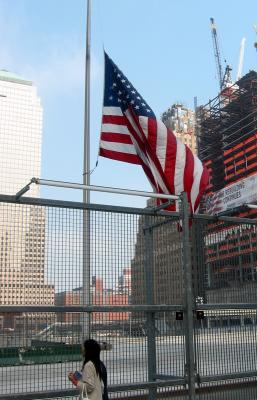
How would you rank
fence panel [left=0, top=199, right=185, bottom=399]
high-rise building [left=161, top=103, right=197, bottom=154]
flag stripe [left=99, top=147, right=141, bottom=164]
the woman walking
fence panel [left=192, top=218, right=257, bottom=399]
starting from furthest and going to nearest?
high-rise building [left=161, top=103, right=197, bottom=154], flag stripe [left=99, top=147, right=141, bottom=164], fence panel [left=192, top=218, right=257, bottom=399], fence panel [left=0, top=199, right=185, bottom=399], the woman walking

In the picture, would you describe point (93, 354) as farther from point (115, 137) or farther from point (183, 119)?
point (183, 119)

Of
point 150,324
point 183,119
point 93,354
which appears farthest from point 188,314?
point 183,119

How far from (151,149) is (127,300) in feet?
9.77

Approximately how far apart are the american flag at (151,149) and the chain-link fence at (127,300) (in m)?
0.97

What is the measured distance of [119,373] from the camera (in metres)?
6.89

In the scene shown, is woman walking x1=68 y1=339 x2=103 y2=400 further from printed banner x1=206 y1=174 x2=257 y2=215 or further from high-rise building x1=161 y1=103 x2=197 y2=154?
high-rise building x1=161 y1=103 x2=197 y2=154

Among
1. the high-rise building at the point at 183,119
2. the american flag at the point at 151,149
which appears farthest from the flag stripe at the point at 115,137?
the high-rise building at the point at 183,119

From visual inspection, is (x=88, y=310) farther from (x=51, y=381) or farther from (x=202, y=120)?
(x=202, y=120)

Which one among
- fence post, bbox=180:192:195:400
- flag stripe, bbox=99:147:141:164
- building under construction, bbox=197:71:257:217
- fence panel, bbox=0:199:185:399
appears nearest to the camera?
fence panel, bbox=0:199:185:399

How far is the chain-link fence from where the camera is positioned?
6246mm

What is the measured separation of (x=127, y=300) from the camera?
709 centimetres

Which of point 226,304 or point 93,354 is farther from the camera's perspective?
point 226,304

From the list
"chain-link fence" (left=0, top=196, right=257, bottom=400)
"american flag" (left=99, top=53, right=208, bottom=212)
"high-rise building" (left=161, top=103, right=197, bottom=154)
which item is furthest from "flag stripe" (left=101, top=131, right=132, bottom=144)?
"high-rise building" (left=161, top=103, right=197, bottom=154)

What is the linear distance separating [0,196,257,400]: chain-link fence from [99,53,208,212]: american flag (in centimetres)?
→ 97
